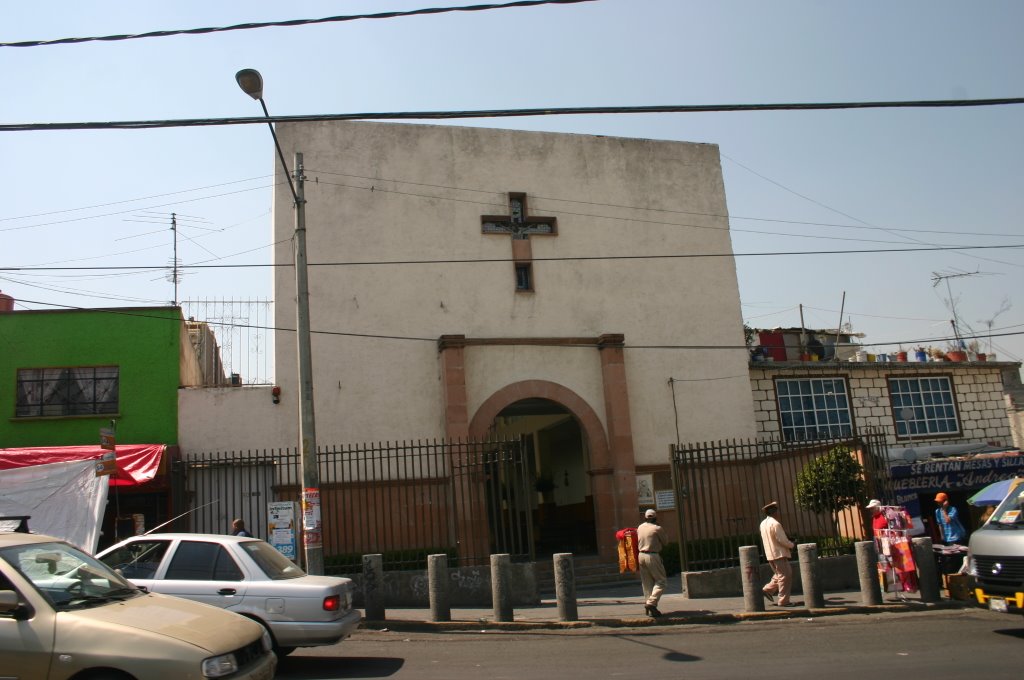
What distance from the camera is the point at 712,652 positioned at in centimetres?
932

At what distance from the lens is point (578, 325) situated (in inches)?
782

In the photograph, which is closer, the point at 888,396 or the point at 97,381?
the point at 97,381

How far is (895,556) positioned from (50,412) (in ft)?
51.4

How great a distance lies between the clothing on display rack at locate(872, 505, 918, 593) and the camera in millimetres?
12602

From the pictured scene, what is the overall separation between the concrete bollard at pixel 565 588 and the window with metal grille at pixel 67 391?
33.4 ft

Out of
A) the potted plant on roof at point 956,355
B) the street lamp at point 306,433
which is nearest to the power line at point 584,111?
the street lamp at point 306,433

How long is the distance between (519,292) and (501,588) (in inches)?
362

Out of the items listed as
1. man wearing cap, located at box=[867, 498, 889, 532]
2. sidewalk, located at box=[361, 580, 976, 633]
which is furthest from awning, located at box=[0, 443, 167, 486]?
man wearing cap, located at box=[867, 498, 889, 532]

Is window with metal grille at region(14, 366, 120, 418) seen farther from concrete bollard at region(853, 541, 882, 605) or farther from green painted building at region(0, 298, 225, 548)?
concrete bollard at region(853, 541, 882, 605)

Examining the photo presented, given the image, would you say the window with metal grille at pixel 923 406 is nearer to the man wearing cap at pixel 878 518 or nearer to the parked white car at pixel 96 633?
the man wearing cap at pixel 878 518

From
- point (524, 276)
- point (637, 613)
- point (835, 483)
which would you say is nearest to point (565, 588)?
point (637, 613)

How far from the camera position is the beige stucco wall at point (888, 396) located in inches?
831

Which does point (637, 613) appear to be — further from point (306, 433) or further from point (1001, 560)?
point (306, 433)

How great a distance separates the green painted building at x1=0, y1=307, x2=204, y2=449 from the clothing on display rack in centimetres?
1321
